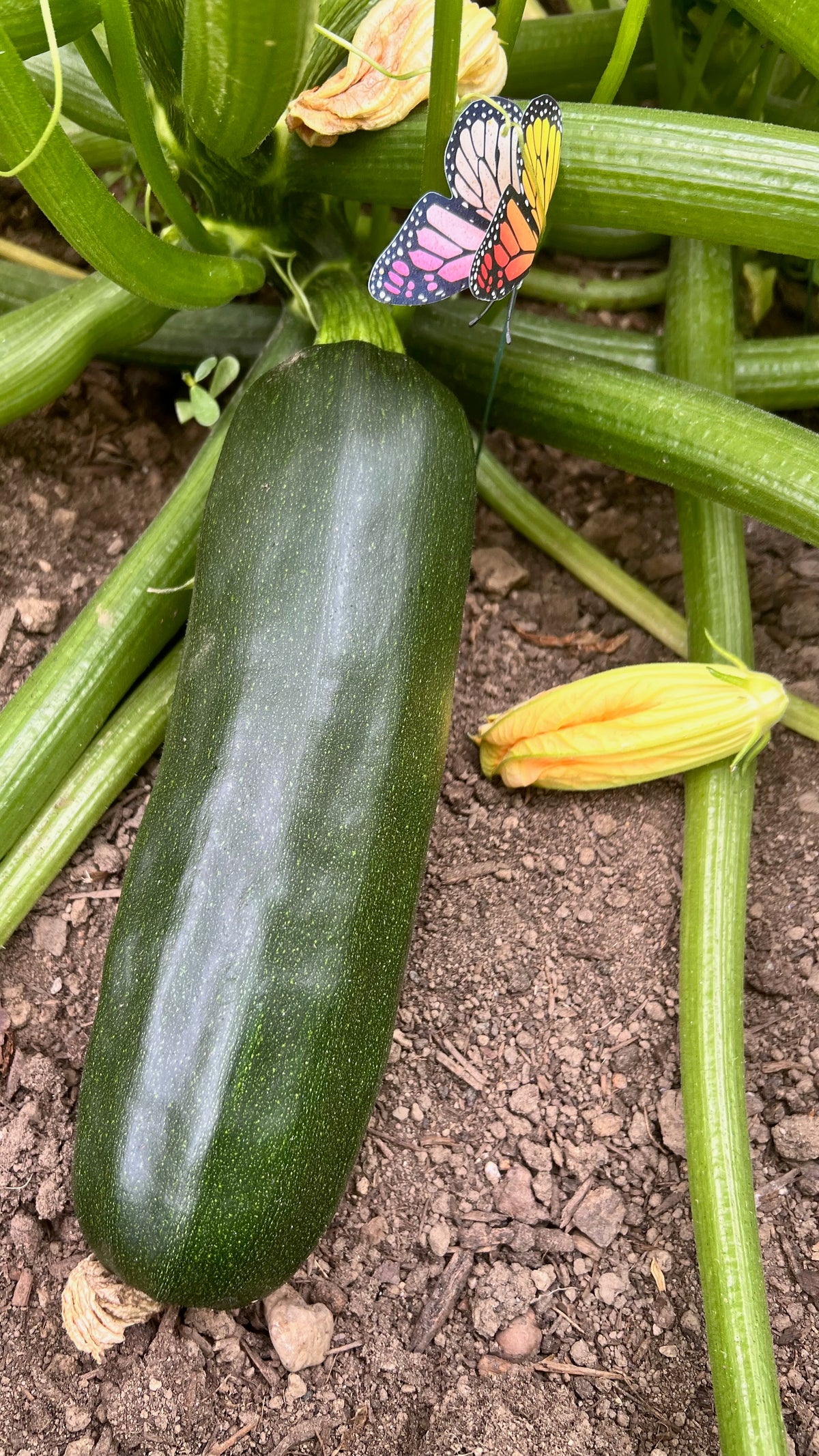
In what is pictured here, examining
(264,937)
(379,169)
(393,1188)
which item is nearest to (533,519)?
(379,169)

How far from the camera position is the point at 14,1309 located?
1.50m

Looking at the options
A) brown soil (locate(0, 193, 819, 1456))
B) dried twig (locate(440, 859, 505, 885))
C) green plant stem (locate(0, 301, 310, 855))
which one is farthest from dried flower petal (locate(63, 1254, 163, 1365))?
dried twig (locate(440, 859, 505, 885))

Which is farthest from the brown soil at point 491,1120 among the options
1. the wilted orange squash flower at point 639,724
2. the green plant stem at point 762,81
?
the green plant stem at point 762,81

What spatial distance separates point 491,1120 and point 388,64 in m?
1.46

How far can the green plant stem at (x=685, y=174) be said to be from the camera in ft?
4.51

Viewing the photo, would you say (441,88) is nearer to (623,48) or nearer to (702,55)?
(623,48)

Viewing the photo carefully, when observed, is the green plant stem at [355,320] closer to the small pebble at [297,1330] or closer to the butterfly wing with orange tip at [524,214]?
the butterfly wing with orange tip at [524,214]

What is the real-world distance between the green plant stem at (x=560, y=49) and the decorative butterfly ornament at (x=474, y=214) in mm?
678

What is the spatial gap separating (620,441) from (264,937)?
890 millimetres

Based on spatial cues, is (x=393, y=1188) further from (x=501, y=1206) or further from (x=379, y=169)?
(x=379, y=169)

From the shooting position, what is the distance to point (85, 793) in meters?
1.69

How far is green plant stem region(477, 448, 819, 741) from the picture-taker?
1.96 meters

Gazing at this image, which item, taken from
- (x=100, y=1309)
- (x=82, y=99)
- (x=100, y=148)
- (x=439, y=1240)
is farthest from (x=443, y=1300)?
(x=100, y=148)

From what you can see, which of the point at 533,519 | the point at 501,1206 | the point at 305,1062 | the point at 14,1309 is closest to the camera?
the point at 305,1062
